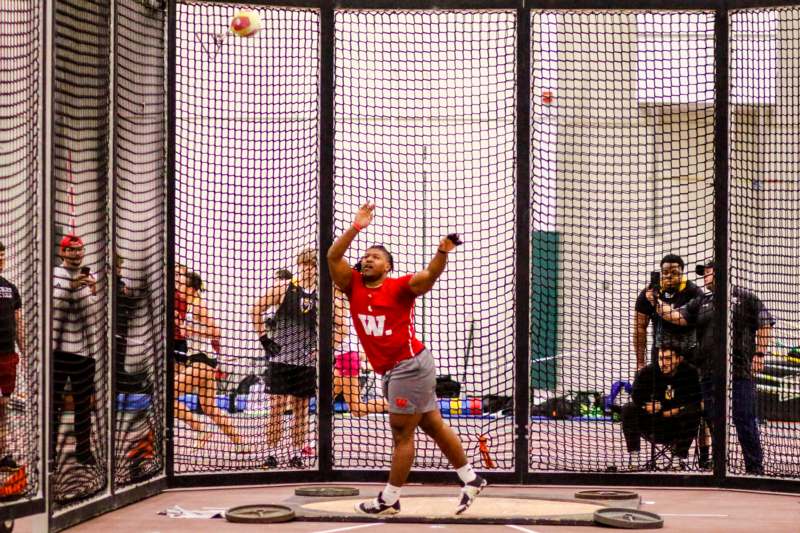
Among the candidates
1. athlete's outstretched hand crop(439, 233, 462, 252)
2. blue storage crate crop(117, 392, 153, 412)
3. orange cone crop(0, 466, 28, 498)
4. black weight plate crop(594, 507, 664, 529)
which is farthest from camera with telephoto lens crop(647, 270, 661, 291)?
orange cone crop(0, 466, 28, 498)

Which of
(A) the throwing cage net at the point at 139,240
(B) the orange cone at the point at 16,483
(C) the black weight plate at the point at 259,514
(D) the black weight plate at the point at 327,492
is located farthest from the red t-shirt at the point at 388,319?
(B) the orange cone at the point at 16,483

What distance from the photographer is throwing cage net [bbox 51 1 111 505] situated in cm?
764

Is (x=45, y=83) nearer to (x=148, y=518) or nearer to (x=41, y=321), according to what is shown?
(x=41, y=321)

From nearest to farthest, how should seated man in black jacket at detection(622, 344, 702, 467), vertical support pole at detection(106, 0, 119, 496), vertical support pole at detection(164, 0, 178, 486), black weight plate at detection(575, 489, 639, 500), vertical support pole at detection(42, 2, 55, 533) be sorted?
vertical support pole at detection(42, 2, 55, 533)
vertical support pole at detection(106, 0, 119, 496)
black weight plate at detection(575, 489, 639, 500)
vertical support pole at detection(164, 0, 178, 486)
seated man in black jacket at detection(622, 344, 702, 467)

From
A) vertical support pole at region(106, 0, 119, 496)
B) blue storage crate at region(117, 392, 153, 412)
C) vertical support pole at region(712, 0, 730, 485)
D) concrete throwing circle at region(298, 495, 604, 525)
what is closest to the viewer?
concrete throwing circle at region(298, 495, 604, 525)

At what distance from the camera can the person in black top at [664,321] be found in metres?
9.84

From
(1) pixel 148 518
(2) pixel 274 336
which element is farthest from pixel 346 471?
(1) pixel 148 518

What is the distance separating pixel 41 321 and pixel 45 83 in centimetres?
140

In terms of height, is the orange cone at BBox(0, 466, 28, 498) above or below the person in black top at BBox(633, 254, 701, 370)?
below

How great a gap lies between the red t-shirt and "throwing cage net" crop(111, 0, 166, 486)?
1737 millimetres

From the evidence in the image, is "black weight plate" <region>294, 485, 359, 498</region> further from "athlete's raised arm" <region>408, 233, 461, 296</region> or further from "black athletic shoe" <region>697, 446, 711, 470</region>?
"black athletic shoe" <region>697, 446, 711, 470</region>

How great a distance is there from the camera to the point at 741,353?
9570 millimetres

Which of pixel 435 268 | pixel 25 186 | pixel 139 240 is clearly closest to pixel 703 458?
pixel 435 268

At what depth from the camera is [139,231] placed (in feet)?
28.8
